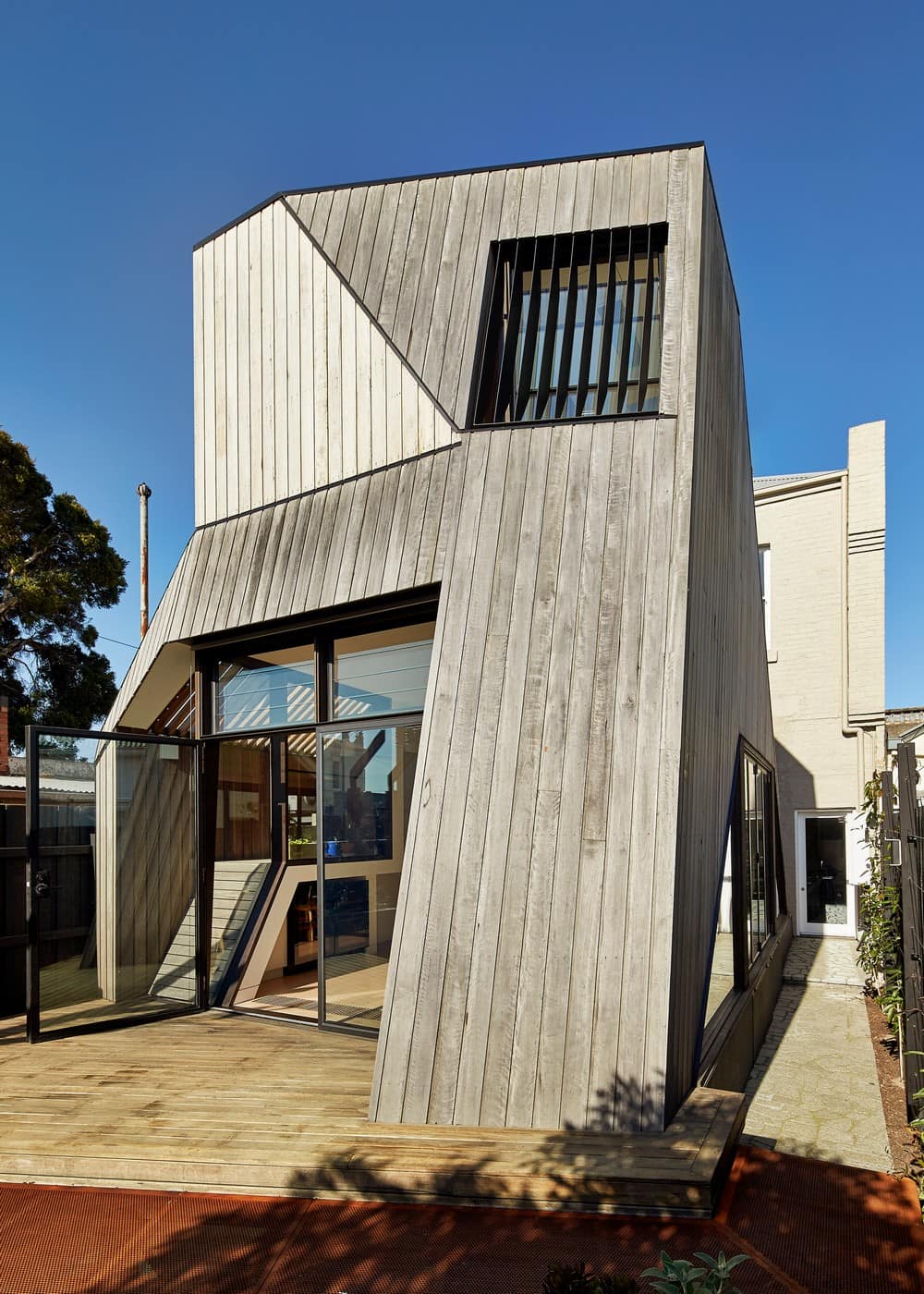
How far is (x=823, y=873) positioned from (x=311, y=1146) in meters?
12.2

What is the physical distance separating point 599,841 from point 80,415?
1879cm

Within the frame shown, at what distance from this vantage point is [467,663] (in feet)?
16.0

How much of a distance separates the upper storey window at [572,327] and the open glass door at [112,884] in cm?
388

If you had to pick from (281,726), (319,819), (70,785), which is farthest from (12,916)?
(319,819)

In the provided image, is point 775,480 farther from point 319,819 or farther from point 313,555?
point 319,819

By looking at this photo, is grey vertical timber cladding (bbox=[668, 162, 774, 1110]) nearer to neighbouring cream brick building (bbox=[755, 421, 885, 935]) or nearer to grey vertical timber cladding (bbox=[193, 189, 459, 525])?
grey vertical timber cladding (bbox=[193, 189, 459, 525])

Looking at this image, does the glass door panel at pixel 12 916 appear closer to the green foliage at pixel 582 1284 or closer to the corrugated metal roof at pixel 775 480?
the green foliage at pixel 582 1284

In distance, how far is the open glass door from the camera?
624cm

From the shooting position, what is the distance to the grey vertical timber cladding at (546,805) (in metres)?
4.00

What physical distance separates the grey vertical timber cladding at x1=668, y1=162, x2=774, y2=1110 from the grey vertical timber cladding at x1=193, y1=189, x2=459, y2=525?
5.77ft

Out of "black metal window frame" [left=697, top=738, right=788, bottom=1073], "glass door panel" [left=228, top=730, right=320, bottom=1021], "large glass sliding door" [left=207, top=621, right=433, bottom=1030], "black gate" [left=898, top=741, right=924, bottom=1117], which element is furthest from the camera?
"glass door panel" [left=228, top=730, right=320, bottom=1021]

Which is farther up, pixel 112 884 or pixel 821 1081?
pixel 112 884

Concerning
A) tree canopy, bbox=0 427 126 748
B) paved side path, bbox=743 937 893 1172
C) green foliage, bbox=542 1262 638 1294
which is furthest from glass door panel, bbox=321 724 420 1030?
tree canopy, bbox=0 427 126 748

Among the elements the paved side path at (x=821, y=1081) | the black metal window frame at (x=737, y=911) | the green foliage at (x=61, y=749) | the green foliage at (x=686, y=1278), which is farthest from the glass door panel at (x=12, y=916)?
the green foliage at (x=686, y=1278)
